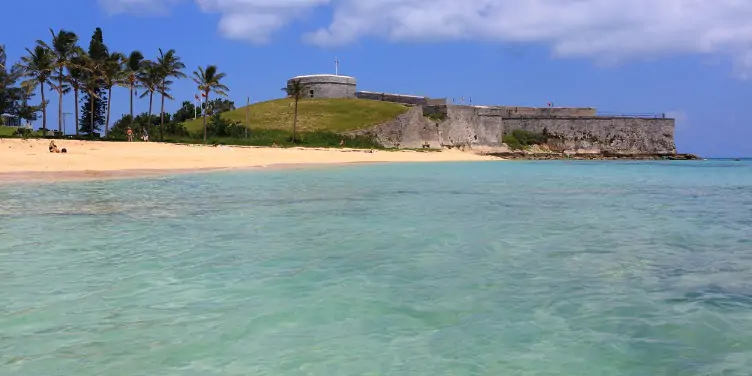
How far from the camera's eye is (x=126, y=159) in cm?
3772

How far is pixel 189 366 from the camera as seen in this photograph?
4875 mm

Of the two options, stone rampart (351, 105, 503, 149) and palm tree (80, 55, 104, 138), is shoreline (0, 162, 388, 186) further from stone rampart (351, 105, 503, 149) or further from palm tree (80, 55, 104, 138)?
stone rampart (351, 105, 503, 149)

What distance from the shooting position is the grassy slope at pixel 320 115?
2970 inches

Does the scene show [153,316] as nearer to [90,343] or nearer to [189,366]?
[90,343]

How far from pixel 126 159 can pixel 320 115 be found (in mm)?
43083

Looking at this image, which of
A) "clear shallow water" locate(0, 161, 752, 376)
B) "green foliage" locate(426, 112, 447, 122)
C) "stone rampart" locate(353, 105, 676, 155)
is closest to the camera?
"clear shallow water" locate(0, 161, 752, 376)

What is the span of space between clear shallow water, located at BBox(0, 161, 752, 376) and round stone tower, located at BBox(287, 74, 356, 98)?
79.7 metres

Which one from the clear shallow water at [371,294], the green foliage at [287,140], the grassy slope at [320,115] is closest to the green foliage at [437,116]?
the grassy slope at [320,115]

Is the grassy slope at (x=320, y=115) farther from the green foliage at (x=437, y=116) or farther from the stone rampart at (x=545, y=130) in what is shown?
the stone rampart at (x=545, y=130)

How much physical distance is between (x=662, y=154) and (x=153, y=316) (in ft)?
321

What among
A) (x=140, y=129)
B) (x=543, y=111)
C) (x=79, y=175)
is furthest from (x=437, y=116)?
(x=79, y=175)

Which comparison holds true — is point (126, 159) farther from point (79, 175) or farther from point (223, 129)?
point (223, 129)

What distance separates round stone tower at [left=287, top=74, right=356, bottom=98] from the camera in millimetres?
93312

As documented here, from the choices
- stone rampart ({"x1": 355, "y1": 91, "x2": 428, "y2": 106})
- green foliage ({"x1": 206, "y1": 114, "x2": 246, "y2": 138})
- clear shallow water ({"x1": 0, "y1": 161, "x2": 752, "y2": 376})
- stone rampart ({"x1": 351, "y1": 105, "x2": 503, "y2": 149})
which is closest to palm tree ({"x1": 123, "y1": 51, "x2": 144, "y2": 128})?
green foliage ({"x1": 206, "y1": 114, "x2": 246, "y2": 138})
